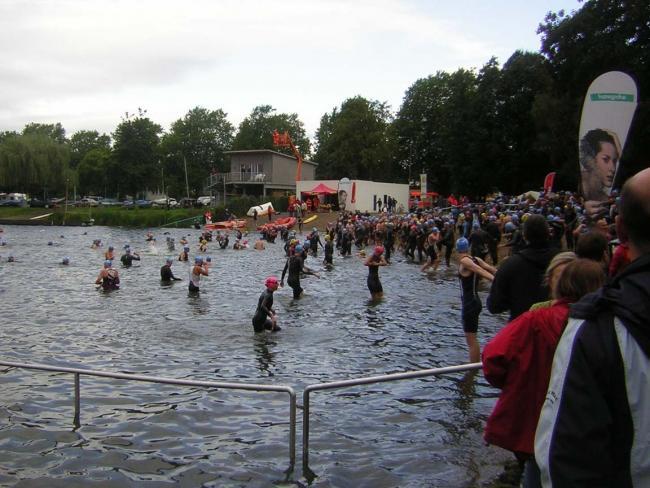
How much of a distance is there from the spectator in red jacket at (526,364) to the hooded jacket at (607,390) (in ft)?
3.93

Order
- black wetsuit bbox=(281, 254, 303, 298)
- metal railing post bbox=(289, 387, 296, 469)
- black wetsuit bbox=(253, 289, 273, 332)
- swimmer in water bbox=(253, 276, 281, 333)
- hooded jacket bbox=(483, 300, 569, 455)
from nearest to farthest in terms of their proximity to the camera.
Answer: hooded jacket bbox=(483, 300, 569, 455)
metal railing post bbox=(289, 387, 296, 469)
swimmer in water bbox=(253, 276, 281, 333)
black wetsuit bbox=(253, 289, 273, 332)
black wetsuit bbox=(281, 254, 303, 298)

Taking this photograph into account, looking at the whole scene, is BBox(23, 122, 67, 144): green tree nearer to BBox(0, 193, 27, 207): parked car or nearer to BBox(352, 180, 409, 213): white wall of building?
BBox(0, 193, 27, 207): parked car

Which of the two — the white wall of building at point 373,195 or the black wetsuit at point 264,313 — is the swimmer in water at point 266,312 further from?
the white wall of building at point 373,195

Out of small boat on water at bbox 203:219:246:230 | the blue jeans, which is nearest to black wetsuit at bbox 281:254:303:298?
A: the blue jeans

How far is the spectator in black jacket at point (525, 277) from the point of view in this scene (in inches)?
219

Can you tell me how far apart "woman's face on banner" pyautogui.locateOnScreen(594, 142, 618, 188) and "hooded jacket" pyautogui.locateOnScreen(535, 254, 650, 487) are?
45.6 ft

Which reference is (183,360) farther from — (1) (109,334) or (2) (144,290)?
(2) (144,290)

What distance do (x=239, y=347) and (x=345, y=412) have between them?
4.76 m

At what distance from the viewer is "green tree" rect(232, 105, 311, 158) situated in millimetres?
109750

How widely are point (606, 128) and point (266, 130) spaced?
99.9 m

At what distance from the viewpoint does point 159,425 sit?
762 centimetres

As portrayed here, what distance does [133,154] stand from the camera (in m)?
88.3

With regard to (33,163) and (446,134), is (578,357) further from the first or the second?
(33,163)

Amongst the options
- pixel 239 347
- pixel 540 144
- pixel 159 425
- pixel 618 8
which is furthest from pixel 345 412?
pixel 540 144
